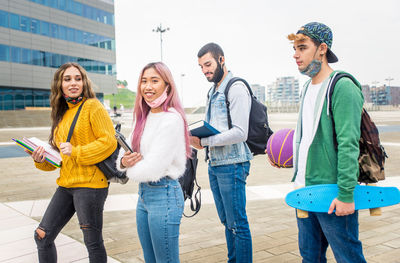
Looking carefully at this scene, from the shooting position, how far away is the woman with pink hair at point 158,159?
7.73ft

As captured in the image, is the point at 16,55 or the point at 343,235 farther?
the point at 16,55

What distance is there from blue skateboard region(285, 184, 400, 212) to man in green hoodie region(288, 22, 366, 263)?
0.06 meters

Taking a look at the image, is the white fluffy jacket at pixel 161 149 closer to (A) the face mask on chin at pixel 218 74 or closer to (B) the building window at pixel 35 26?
(A) the face mask on chin at pixel 218 74

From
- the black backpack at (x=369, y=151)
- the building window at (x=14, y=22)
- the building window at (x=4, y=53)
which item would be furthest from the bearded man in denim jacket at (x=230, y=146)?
the building window at (x=14, y=22)

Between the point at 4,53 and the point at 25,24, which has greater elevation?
the point at 25,24

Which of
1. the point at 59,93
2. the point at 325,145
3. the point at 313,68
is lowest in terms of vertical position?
the point at 325,145

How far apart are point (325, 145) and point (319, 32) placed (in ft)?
2.28

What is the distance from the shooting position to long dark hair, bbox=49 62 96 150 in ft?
10.3

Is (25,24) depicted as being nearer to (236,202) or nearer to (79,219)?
(79,219)

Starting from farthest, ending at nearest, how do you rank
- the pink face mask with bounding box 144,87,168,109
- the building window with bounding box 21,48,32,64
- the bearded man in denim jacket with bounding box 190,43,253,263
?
1. the building window with bounding box 21,48,32,64
2. the bearded man in denim jacket with bounding box 190,43,253,263
3. the pink face mask with bounding box 144,87,168,109

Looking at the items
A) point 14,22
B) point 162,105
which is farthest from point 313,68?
point 14,22

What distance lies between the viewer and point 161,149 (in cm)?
233

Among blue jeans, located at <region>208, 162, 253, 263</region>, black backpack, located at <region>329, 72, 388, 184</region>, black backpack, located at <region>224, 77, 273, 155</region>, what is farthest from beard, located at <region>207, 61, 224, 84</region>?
black backpack, located at <region>329, 72, 388, 184</region>

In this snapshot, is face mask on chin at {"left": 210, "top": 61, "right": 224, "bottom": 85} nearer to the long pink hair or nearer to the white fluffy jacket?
the long pink hair
